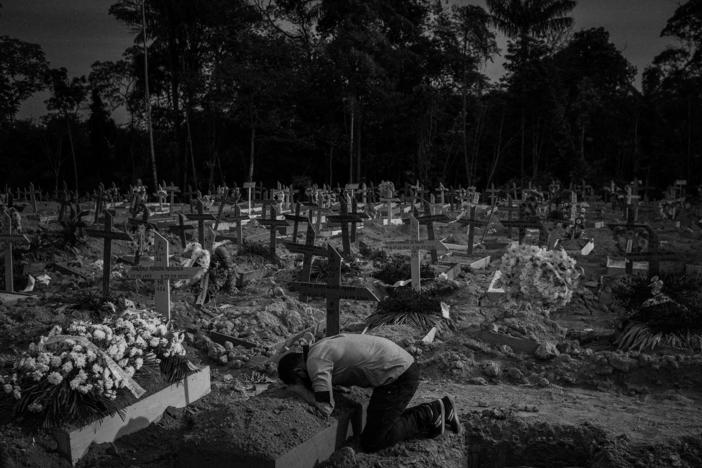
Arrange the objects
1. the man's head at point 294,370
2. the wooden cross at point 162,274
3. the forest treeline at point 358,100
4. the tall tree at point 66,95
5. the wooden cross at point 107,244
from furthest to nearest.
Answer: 1. the tall tree at point 66,95
2. the forest treeline at point 358,100
3. the wooden cross at point 107,244
4. the wooden cross at point 162,274
5. the man's head at point 294,370

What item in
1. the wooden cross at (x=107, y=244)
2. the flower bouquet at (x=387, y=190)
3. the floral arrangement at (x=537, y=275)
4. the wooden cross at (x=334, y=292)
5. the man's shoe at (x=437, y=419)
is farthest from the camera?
the flower bouquet at (x=387, y=190)

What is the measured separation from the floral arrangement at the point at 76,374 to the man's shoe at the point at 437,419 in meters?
2.43

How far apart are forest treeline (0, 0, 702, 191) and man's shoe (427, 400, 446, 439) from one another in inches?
1239

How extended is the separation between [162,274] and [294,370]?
2956mm

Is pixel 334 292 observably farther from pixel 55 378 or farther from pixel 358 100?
pixel 358 100

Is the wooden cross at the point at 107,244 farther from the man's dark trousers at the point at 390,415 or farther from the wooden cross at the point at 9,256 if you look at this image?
the man's dark trousers at the point at 390,415

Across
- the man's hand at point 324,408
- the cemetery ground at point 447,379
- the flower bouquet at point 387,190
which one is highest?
the flower bouquet at point 387,190

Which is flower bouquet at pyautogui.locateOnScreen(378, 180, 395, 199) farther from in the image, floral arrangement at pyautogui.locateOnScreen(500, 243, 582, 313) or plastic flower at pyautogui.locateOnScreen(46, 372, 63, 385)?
plastic flower at pyautogui.locateOnScreen(46, 372, 63, 385)

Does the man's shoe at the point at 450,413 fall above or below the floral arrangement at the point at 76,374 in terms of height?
below

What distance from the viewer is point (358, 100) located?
3869cm

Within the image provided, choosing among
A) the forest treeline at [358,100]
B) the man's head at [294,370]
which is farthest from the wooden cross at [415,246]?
the forest treeline at [358,100]

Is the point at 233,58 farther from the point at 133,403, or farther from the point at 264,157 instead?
the point at 133,403

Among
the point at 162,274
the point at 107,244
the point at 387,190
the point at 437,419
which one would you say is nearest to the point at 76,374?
the point at 162,274

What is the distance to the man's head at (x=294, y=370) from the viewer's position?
484 centimetres
